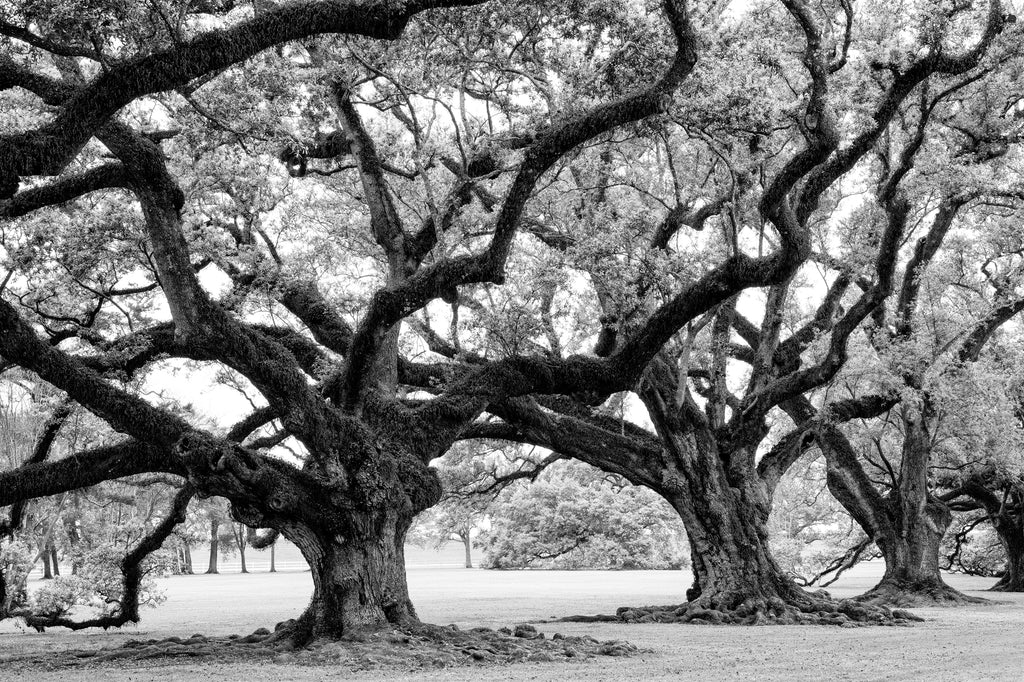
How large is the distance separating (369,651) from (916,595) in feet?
45.4

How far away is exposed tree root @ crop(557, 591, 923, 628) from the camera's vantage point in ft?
50.1

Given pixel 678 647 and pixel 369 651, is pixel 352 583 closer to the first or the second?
pixel 369 651

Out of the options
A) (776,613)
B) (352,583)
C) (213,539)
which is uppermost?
(213,539)

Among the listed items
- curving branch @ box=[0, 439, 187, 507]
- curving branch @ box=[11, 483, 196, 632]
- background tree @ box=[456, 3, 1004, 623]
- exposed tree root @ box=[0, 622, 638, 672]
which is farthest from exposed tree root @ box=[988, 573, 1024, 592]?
curving branch @ box=[0, 439, 187, 507]

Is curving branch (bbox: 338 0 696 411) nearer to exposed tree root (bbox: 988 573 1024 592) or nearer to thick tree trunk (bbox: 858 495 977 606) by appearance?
thick tree trunk (bbox: 858 495 977 606)

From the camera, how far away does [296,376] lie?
11.5 m

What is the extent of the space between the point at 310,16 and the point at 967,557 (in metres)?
33.3

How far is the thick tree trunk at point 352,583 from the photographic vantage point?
11.1m

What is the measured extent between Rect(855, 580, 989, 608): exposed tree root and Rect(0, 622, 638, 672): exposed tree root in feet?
34.3

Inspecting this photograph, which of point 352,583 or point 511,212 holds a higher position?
point 511,212

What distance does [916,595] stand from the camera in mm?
19906

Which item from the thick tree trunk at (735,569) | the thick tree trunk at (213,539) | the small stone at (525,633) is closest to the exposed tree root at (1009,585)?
the thick tree trunk at (735,569)

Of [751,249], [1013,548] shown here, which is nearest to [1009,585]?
[1013,548]

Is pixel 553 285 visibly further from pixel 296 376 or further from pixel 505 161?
pixel 296 376
